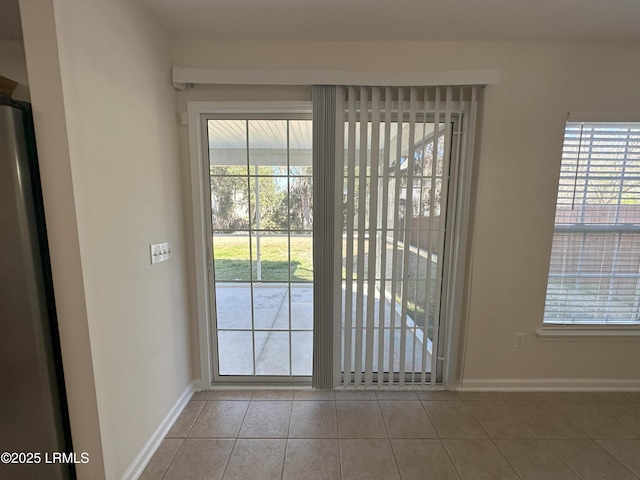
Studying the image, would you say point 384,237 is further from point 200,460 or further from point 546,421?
point 200,460

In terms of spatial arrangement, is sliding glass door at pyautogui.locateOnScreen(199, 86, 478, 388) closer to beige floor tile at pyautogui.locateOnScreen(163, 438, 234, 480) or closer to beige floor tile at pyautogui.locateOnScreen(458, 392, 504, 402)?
beige floor tile at pyautogui.locateOnScreen(458, 392, 504, 402)

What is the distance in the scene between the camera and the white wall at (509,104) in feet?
5.72

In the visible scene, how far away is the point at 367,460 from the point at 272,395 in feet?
2.66

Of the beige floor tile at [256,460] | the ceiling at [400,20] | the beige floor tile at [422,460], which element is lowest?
the beige floor tile at [422,460]

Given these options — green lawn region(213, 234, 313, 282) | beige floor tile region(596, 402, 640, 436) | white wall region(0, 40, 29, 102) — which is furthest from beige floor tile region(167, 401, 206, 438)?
beige floor tile region(596, 402, 640, 436)

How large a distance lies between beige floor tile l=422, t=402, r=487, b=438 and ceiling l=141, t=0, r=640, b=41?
2.51 metres

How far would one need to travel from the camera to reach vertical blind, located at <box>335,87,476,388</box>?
5.86ft

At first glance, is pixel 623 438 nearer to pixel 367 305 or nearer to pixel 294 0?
pixel 367 305

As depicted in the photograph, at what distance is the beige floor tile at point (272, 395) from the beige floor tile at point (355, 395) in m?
0.37

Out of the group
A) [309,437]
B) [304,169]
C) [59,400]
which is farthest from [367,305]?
[59,400]

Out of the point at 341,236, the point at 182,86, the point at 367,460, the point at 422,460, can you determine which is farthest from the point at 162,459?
the point at 182,86

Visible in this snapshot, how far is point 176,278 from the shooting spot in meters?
1.79

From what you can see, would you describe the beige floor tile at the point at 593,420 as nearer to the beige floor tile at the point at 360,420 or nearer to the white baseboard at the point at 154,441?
the beige floor tile at the point at 360,420

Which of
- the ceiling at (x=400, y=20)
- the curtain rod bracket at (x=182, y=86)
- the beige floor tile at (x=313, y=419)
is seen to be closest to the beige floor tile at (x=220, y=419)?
the beige floor tile at (x=313, y=419)
